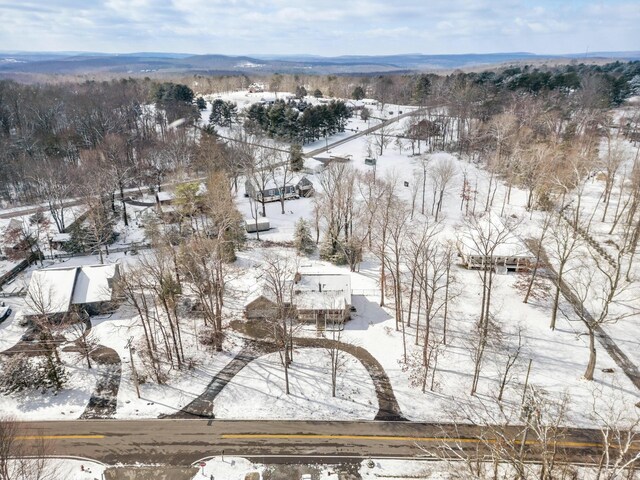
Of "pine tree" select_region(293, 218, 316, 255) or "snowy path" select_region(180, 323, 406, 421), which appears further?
"pine tree" select_region(293, 218, 316, 255)

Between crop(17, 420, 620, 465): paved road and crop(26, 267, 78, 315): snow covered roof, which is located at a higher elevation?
crop(26, 267, 78, 315): snow covered roof

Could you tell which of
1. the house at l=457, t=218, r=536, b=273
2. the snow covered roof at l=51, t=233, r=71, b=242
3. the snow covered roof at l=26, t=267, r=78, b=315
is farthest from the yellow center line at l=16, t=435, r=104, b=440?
the house at l=457, t=218, r=536, b=273

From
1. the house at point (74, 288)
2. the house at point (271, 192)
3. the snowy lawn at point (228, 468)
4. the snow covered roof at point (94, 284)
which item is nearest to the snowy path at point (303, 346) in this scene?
the snowy lawn at point (228, 468)

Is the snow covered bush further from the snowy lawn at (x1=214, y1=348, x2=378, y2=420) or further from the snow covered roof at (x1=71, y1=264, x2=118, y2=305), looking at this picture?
the snowy lawn at (x1=214, y1=348, x2=378, y2=420)

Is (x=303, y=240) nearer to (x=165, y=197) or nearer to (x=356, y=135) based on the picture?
(x=165, y=197)

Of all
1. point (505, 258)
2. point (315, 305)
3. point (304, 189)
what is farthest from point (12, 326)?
point (505, 258)
